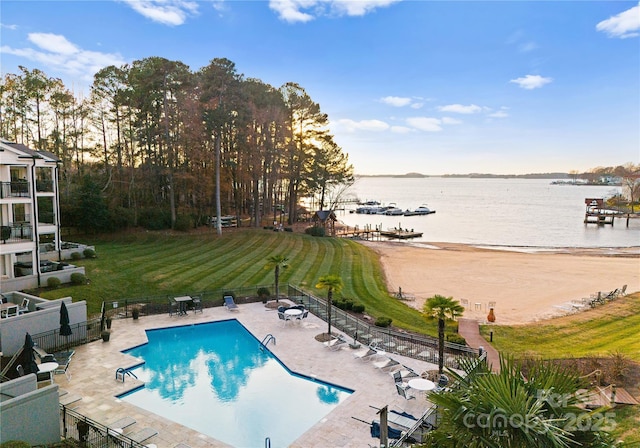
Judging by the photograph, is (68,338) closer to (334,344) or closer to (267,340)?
(267,340)

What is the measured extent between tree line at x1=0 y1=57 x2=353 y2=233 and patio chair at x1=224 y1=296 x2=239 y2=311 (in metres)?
18.3

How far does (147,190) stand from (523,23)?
3965 cm

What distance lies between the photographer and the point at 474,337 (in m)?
20.0

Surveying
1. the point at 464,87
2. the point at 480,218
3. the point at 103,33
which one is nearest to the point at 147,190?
the point at 103,33

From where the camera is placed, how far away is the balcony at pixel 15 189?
22.3 meters

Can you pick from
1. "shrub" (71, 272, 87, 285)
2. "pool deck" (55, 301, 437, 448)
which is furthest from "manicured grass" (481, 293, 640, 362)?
"shrub" (71, 272, 87, 285)

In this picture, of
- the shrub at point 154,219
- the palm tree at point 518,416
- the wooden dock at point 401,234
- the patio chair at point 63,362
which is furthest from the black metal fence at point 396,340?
the wooden dock at point 401,234

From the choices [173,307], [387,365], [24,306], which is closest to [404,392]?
[387,365]

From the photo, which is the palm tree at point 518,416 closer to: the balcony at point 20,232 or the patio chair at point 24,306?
the patio chair at point 24,306

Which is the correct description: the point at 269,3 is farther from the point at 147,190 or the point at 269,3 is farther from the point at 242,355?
the point at 147,190

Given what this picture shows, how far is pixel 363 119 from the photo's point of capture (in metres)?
61.5

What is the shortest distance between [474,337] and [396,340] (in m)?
4.27

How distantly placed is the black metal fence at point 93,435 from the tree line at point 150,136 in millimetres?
30098

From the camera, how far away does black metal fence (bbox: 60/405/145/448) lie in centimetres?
1048
